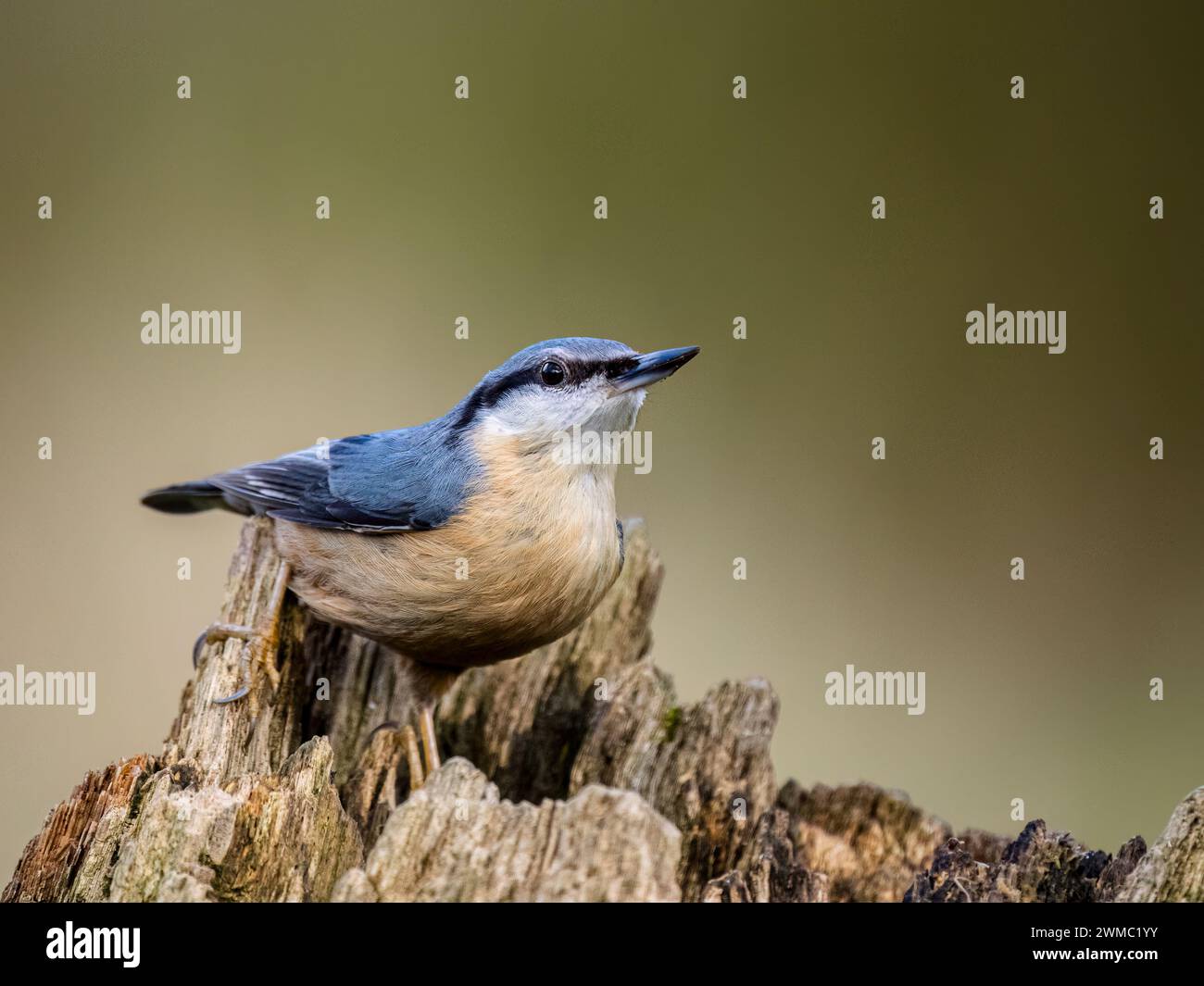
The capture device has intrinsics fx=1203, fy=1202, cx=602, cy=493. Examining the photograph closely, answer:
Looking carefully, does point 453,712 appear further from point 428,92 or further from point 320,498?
point 428,92

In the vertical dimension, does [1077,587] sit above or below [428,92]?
below

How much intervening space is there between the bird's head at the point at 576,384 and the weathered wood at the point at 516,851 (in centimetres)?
132

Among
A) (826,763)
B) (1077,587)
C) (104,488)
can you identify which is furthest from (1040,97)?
(104,488)

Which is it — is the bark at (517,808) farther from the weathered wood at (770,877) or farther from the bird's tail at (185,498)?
the bird's tail at (185,498)

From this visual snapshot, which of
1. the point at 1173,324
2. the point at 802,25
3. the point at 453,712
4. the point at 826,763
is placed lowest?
the point at 826,763

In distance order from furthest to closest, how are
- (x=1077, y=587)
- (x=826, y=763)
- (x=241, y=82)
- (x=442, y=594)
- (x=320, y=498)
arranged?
(x=241, y=82), (x=1077, y=587), (x=826, y=763), (x=320, y=498), (x=442, y=594)

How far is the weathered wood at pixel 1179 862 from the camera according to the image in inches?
119

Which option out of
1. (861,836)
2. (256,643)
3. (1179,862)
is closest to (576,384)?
(256,643)

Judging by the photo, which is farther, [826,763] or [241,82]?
[241,82]

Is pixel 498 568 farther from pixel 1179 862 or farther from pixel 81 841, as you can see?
pixel 1179 862

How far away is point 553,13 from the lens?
8.09m

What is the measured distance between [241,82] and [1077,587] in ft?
19.7

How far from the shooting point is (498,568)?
12.5 feet

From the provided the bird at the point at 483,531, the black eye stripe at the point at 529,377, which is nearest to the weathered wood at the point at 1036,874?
the bird at the point at 483,531
